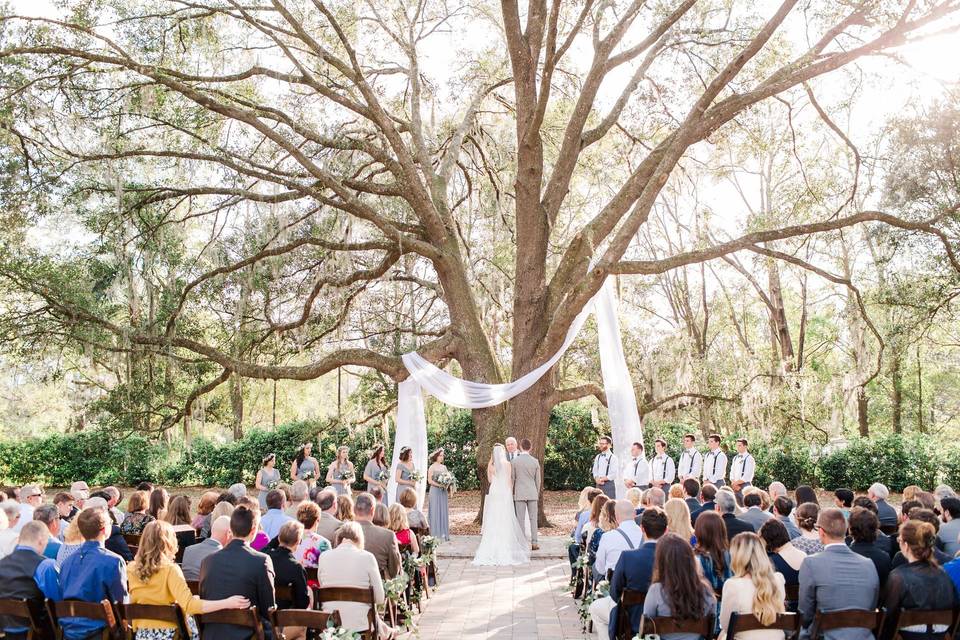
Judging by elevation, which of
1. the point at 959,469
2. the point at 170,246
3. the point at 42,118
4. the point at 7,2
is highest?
the point at 7,2

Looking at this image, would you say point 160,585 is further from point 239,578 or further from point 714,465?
point 714,465

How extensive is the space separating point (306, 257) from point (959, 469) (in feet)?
45.7

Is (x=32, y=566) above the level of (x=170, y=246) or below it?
below

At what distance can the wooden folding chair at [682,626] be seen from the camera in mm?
4090

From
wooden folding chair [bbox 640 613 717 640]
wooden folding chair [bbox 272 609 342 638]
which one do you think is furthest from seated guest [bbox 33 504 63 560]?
wooden folding chair [bbox 640 613 717 640]

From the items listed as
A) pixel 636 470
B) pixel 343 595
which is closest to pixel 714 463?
pixel 636 470

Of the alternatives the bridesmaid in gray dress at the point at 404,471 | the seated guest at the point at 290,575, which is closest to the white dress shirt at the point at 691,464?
the bridesmaid in gray dress at the point at 404,471

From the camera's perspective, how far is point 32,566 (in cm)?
454

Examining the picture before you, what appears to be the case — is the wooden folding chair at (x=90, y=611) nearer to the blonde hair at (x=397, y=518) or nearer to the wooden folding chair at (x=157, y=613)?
the wooden folding chair at (x=157, y=613)

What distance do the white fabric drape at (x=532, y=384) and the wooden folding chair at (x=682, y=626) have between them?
221 inches

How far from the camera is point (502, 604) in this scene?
7559 mm

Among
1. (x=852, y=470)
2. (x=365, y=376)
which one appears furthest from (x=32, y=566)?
(x=852, y=470)

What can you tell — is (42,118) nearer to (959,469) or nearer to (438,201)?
(438,201)

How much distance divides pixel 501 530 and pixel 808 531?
4.72 metres
